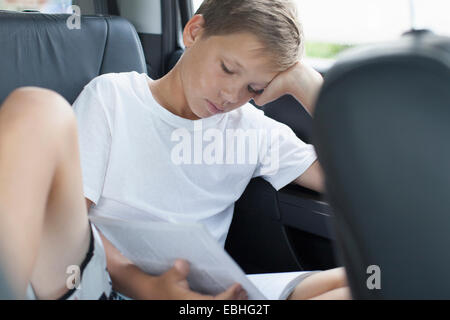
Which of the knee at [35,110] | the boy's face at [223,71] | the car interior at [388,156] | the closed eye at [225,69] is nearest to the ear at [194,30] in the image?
the boy's face at [223,71]

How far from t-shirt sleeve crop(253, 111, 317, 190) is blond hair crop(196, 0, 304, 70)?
0.64 ft

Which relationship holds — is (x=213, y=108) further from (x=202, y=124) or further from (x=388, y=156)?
(x=388, y=156)

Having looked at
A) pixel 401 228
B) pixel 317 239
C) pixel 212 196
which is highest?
pixel 401 228

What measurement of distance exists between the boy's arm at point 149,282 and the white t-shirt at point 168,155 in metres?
0.14

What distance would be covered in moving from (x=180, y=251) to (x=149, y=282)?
12 centimetres

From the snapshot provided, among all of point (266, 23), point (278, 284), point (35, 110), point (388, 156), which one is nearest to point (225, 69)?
point (266, 23)

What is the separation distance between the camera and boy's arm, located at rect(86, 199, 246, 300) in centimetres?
82

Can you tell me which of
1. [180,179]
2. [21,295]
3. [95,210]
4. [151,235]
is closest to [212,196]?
[180,179]

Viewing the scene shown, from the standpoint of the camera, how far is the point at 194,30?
48.3 inches

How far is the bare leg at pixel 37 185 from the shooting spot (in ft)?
2.03

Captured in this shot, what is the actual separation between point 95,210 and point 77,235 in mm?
360

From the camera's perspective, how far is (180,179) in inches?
47.5

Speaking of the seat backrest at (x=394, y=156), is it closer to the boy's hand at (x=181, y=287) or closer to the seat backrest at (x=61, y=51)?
the boy's hand at (x=181, y=287)
